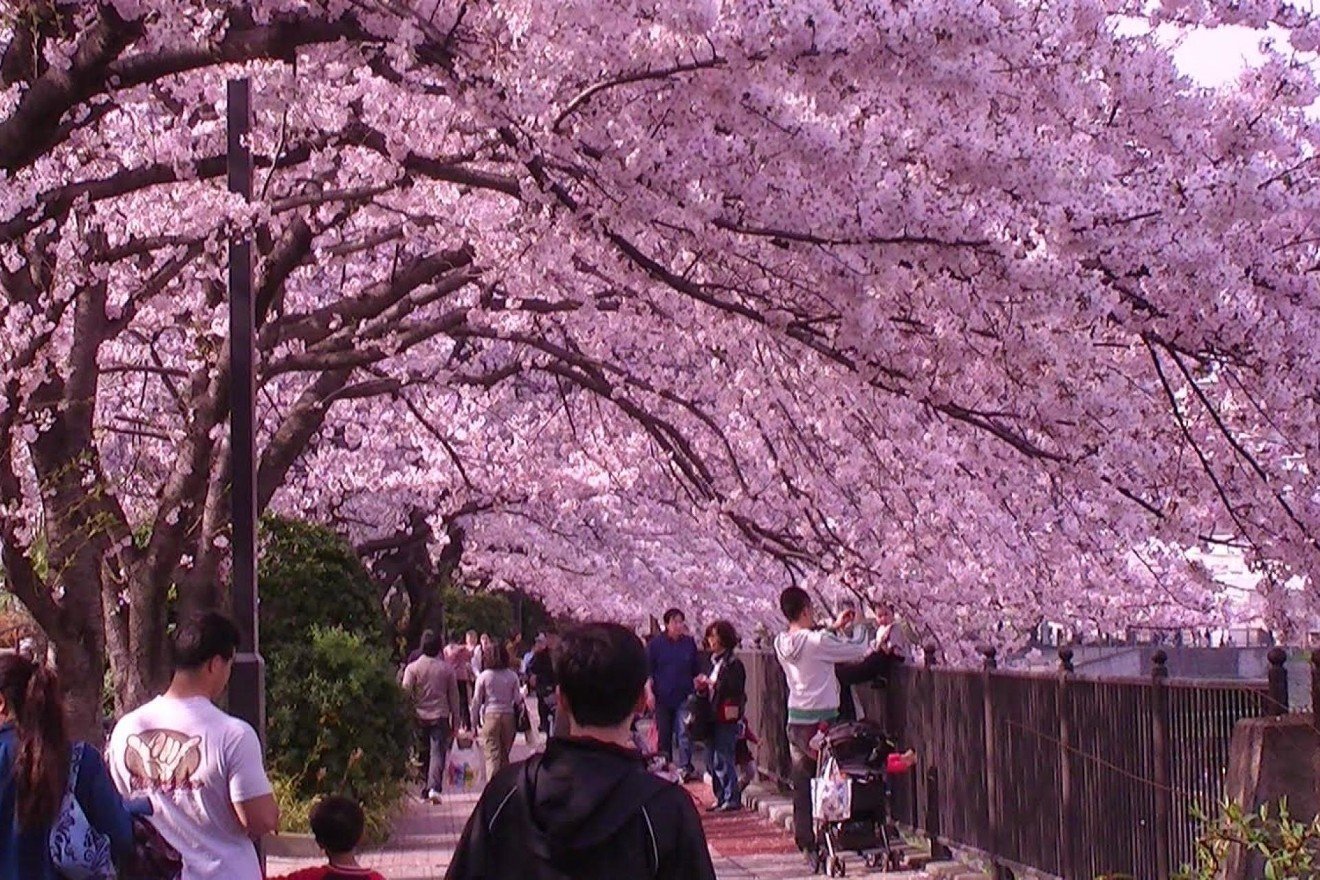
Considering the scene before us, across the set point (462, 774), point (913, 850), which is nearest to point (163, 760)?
point (913, 850)

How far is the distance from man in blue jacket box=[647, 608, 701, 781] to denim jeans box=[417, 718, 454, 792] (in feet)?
7.06

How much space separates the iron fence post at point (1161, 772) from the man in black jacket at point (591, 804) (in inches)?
243

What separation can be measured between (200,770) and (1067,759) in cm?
652

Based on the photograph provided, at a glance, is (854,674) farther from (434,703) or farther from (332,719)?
(434,703)

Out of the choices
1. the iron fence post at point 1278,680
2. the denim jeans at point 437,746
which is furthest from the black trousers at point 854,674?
the denim jeans at point 437,746

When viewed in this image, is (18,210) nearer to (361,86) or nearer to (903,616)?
(361,86)

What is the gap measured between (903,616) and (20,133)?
31.7 ft

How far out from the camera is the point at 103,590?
15.1 metres

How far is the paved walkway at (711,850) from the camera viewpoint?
1498 centimetres

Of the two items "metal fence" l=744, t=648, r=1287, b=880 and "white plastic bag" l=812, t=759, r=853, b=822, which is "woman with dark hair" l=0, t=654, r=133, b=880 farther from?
"white plastic bag" l=812, t=759, r=853, b=822

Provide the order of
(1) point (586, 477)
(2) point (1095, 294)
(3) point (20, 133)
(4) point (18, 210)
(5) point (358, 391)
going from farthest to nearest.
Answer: (1) point (586, 477), (5) point (358, 391), (4) point (18, 210), (3) point (20, 133), (2) point (1095, 294)

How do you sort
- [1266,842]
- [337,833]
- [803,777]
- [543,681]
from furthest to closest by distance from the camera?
[543,681] < [803,777] < [1266,842] < [337,833]

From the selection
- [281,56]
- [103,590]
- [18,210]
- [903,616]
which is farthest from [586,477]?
[281,56]

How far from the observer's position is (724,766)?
19.9 m
